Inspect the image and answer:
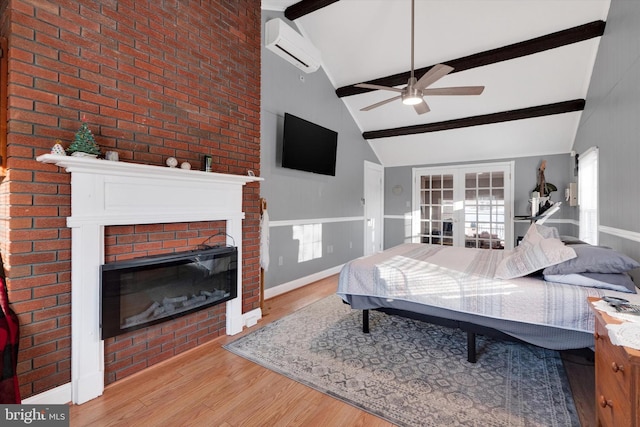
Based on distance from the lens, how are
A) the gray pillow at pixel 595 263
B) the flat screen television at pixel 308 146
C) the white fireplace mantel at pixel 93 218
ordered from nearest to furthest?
the white fireplace mantel at pixel 93 218, the gray pillow at pixel 595 263, the flat screen television at pixel 308 146

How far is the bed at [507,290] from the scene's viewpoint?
188 centimetres

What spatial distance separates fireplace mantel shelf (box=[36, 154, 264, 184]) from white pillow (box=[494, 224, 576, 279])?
2319mm

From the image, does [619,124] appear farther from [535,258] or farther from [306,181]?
[306,181]

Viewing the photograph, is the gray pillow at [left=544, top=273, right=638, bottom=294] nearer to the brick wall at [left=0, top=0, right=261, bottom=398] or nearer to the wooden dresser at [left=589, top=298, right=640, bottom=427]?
the wooden dresser at [left=589, top=298, right=640, bottom=427]

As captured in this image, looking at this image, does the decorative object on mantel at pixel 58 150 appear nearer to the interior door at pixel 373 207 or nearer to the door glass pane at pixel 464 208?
the interior door at pixel 373 207

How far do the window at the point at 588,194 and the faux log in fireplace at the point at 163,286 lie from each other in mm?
4063

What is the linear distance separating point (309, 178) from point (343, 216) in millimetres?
1159

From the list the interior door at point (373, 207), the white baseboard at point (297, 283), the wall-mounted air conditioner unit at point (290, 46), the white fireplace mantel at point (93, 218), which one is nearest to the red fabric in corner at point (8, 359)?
the white fireplace mantel at point (93, 218)

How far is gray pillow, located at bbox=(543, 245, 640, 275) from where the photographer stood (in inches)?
75.2

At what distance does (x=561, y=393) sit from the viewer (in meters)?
1.88

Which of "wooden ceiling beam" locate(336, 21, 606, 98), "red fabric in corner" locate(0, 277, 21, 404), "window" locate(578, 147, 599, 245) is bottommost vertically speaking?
"red fabric in corner" locate(0, 277, 21, 404)

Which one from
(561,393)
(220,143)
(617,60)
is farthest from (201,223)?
(617,60)

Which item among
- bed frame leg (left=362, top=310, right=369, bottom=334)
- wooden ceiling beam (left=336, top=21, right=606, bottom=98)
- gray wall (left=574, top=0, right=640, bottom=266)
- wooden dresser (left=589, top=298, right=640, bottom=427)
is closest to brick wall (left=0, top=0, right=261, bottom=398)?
bed frame leg (left=362, top=310, right=369, bottom=334)

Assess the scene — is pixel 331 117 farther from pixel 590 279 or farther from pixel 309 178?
pixel 590 279
